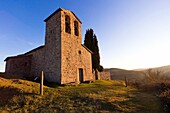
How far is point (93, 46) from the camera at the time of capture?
1125 inches

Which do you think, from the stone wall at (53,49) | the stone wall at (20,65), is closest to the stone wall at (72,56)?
the stone wall at (53,49)

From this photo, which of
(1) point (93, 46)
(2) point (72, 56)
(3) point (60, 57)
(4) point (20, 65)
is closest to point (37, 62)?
(4) point (20, 65)

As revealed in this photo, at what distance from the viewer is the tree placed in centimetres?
2733

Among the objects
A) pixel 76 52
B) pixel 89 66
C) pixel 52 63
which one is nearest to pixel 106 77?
pixel 89 66

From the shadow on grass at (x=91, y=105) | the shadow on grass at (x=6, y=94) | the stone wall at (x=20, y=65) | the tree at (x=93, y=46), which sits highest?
the tree at (x=93, y=46)

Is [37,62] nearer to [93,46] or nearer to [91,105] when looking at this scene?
[91,105]

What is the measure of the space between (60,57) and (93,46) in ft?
48.9

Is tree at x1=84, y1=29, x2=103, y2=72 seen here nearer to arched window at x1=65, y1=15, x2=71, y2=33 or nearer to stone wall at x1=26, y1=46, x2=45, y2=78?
arched window at x1=65, y1=15, x2=71, y2=33

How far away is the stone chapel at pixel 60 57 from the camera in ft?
49.5

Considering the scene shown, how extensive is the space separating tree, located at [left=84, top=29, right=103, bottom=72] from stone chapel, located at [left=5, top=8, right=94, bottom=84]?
757 cm

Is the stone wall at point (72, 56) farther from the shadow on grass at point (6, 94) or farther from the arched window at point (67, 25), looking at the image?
the shadow on grass at point (6, 94)

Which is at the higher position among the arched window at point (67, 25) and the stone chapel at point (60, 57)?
the arched window at point (67, 25)

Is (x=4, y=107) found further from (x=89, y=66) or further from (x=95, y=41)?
(x=95, y=41)

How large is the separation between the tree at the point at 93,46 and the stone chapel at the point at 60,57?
7.57 meters
